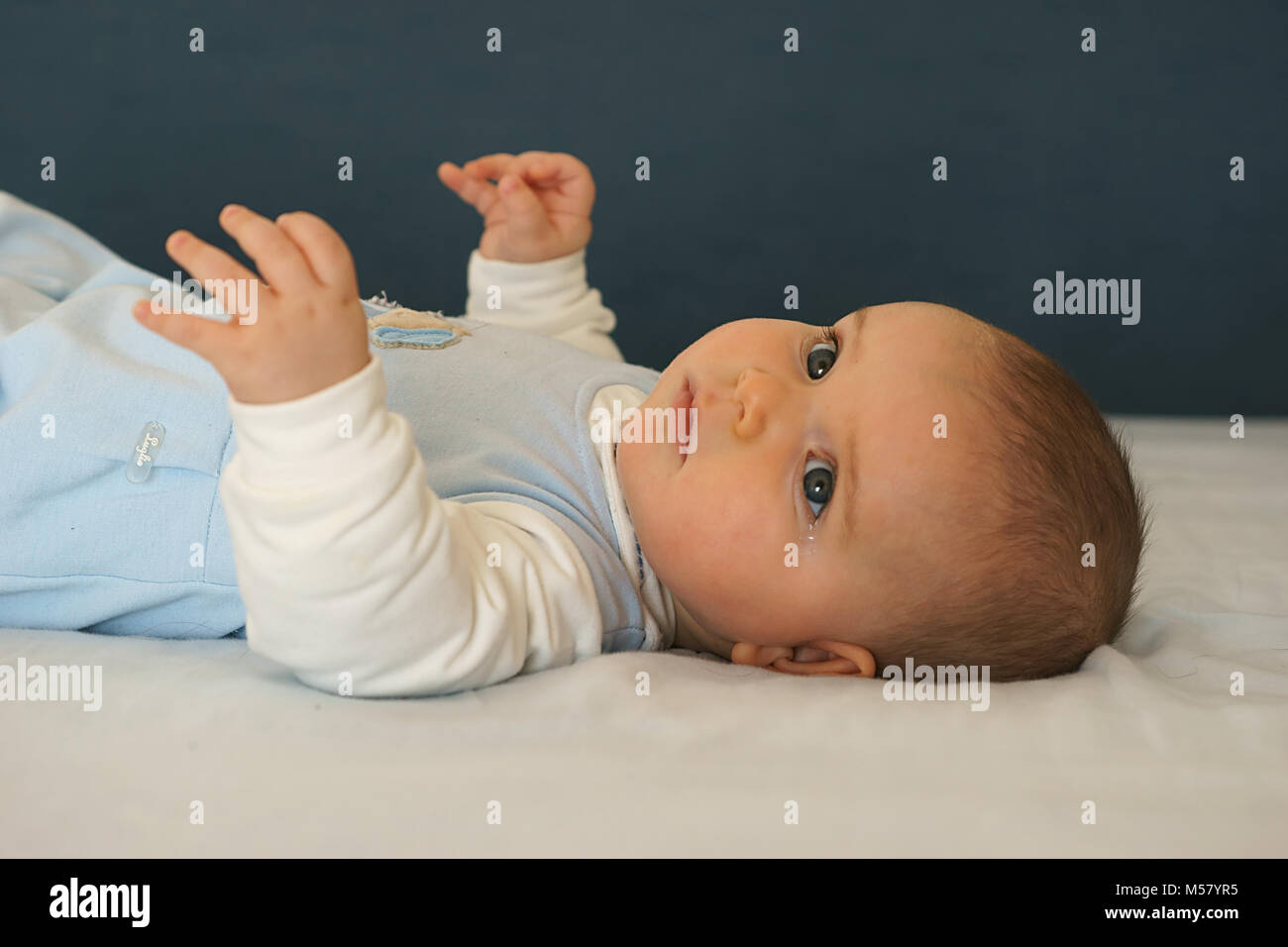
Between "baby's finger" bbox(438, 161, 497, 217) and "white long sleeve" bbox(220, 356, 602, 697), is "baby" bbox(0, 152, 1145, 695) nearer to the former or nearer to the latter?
Answer: "white long sleeve" bbox(220, 356, 602, 697)

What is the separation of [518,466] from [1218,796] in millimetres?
572

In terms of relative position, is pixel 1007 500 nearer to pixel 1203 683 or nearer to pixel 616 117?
pixel 1203 683

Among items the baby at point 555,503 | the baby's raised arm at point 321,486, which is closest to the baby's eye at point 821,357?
the baby at point 555,503

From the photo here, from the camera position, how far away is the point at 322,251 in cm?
77

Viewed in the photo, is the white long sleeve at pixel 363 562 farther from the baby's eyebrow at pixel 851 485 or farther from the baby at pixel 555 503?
the baby's eyebrow at pixel 851 485

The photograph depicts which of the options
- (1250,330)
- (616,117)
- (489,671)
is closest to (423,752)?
(489,671)

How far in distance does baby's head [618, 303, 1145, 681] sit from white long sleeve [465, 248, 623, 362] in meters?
0.48

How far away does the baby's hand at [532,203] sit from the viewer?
4.43 ft

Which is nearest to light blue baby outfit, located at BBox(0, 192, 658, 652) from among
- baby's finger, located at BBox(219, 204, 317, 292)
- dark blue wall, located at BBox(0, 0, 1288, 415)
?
baby's finger, located at BBox(219, 204, 317, 292)

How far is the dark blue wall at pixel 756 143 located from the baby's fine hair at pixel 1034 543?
1011 mm

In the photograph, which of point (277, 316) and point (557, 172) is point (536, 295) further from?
point (277, 316)

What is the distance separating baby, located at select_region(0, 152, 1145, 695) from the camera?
771mm

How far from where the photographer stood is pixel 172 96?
1.84m

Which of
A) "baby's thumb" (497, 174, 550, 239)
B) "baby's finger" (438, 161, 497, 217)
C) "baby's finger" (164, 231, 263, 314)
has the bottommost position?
"baby's finger" (164, 231, 263, 314)
